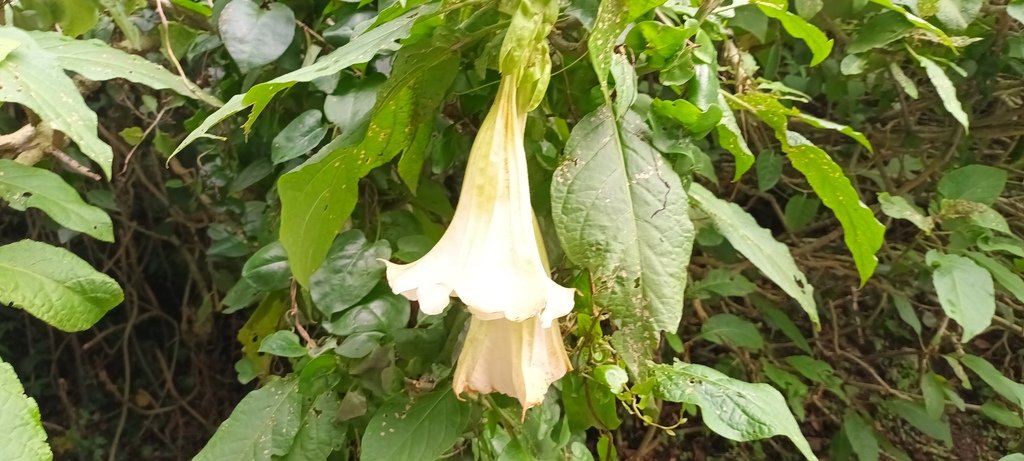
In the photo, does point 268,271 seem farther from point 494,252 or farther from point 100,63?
point 494,252

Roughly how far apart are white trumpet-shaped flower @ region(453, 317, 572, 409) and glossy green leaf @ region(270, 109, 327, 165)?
28 centimetres

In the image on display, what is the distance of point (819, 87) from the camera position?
3.44 ft

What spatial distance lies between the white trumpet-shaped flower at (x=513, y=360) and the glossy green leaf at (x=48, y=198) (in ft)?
1.25

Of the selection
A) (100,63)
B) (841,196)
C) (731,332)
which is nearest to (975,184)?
(731,332)

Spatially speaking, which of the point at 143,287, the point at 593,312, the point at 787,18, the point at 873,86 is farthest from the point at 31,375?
the point at 873,86

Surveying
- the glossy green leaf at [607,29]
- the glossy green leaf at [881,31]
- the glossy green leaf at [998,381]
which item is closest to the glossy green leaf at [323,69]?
the glossy green leaf at [607,29]

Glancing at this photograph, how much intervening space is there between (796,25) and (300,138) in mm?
435

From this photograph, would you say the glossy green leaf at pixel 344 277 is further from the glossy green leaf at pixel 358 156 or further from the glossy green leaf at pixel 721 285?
the glossy green leaf at pixel 721 285

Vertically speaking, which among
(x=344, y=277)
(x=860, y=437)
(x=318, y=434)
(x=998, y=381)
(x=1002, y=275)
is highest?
(x=344, y=277)

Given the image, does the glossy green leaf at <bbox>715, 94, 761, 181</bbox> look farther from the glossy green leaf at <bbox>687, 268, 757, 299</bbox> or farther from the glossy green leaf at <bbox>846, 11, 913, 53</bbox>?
the glossy green leaf at <bbox>687, 268, 757, 299</bbox>

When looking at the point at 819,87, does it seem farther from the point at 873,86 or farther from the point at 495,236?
the point at 495,236

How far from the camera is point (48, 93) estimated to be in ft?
1.44

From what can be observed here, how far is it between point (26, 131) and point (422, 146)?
42 cm

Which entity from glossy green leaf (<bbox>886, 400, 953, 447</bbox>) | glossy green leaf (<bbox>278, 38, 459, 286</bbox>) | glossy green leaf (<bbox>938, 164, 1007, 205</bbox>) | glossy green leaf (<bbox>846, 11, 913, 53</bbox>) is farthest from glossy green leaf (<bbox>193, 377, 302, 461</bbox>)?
glossy green leaf (<bbox>886, 400, 953, 447</bbox>)
